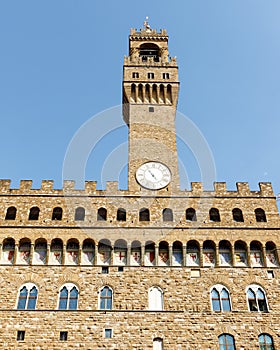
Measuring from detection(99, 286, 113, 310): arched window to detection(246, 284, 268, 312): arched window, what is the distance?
6840 mm

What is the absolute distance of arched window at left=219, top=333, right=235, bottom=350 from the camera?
21.4 meters

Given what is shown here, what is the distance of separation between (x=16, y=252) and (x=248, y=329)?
12.1 meters

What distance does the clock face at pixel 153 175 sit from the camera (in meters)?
26.6

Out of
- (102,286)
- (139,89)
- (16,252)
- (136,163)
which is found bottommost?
(102,286)

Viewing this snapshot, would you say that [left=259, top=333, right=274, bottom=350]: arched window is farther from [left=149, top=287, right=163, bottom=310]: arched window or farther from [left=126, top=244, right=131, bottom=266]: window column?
[left=126, top=244, right=131, bottom=266]: window column

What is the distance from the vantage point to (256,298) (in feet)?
75.0

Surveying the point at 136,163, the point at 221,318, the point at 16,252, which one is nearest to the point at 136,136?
the point at 136,163

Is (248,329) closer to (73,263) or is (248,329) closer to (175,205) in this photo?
(175,205)

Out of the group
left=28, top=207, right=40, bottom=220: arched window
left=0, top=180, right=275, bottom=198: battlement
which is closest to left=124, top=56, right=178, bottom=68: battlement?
left=0, top=180, right=275, bottom=198: battlement

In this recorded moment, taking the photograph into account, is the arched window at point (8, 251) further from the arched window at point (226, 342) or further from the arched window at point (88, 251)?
the arched window at point (226, 342)

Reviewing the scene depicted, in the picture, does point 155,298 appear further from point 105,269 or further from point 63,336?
point 63,336

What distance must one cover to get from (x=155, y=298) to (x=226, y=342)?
3896 millimetres

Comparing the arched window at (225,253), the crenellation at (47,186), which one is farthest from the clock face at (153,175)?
the crenellation at (47,186)

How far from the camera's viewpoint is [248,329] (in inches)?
859
